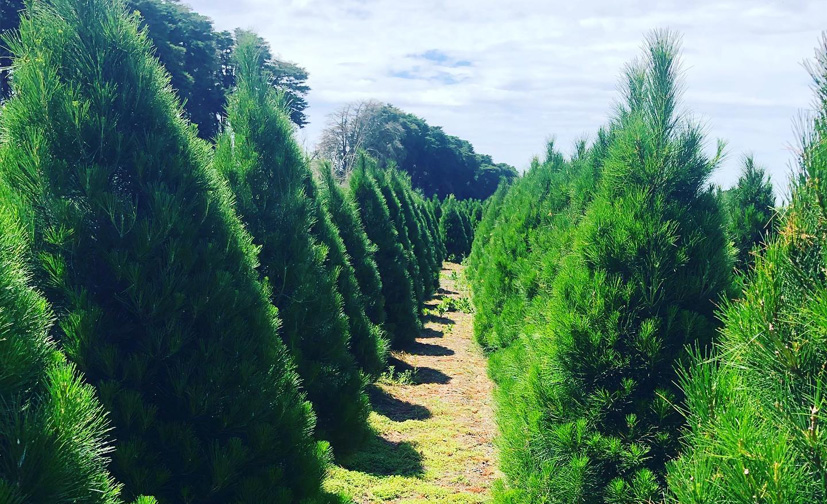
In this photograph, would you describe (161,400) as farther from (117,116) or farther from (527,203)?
(527,203)

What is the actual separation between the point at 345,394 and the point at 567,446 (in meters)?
3.18

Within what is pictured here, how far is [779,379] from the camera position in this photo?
222 cm

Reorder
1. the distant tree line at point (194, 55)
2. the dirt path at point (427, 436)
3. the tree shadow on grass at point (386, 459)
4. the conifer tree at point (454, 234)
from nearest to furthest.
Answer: the dirt path at point (427, 436), the tree shadow on grass at point (386, 459), the distant tree line at point (194, 55), the conifer tree at point (454, 234)

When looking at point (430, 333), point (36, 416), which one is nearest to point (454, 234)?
point (430, 333)

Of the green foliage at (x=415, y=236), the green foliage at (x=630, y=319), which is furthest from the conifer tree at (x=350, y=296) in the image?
the green foliage at (x=415, y=236)

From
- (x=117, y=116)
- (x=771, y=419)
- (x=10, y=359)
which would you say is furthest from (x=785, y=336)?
(x=117, y=116)

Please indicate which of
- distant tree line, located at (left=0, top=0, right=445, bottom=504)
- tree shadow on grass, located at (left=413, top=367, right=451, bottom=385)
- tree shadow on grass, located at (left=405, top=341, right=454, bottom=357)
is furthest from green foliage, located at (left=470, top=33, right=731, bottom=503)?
tree shadow on grass, located at (left=405, top=341, right=454, bottom=357)

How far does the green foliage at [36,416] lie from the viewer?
1.95 m

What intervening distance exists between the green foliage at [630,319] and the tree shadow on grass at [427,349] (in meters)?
9.53

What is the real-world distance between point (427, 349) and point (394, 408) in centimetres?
472

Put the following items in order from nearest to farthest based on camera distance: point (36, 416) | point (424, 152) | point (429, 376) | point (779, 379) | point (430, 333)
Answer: point (36, 416)
point (779, 379)
point (429, 376)
point (430, 333)
point (424, 152)

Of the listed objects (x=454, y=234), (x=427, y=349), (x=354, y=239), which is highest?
(x=454, y=234)

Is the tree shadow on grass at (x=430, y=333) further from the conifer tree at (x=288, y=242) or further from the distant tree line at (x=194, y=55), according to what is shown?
the distant tree line at (x=194, y=55)

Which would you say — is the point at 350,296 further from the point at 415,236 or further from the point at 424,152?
the point at 424,152
